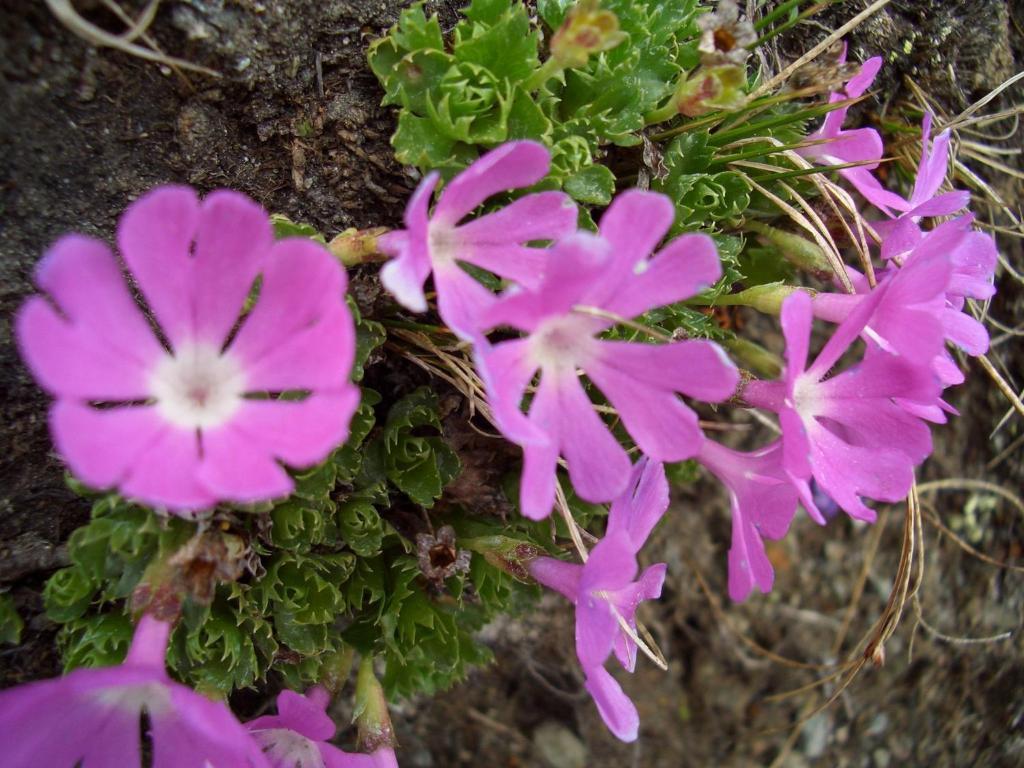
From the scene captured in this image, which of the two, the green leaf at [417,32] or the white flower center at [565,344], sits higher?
the green leaf at [417,32]

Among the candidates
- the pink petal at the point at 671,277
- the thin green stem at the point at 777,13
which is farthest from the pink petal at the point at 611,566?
the thin green stem at the point at 777,13

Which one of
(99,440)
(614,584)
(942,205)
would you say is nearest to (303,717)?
(614,584)

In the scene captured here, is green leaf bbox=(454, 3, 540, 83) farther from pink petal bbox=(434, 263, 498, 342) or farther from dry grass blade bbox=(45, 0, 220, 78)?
dry grass blade bbox=(45, 0, 220, 78)

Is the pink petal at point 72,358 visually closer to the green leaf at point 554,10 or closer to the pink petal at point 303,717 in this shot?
the pink petal at point 303,717

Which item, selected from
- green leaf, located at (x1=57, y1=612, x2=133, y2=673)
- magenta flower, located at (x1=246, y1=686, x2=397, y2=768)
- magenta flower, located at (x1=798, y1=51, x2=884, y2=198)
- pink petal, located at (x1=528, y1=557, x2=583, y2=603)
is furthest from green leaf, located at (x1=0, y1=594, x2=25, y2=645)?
magenta flower, located at (x1=798, y1=51, x2=884, y2=198)

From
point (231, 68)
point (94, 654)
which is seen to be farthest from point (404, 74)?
point (94, 654)
